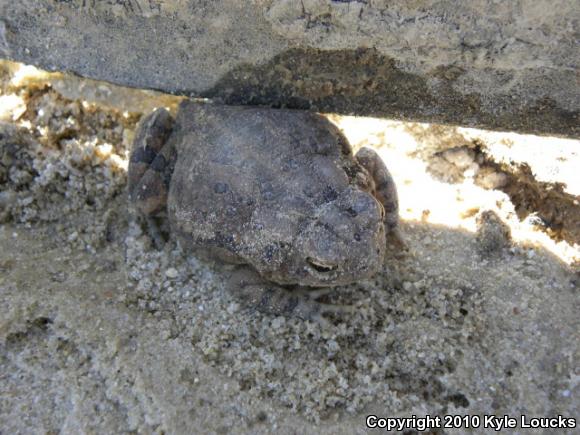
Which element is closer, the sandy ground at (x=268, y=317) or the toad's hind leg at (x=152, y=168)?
the sandy ground at (x=268, y=317)

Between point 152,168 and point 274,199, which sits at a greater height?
point 152,168

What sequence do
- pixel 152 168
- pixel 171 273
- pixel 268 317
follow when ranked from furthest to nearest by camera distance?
pixel 152 168
pixel 171 273
pixel 268 317

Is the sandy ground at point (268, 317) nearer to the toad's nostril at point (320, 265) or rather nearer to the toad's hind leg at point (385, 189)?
the toad's hind leg at point (385, 189)

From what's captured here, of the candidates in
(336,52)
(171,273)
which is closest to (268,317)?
(171,273)

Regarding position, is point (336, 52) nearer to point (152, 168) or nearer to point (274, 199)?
point (274, 199)

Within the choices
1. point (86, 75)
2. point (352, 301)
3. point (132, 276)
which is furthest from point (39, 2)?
point (352, 301)

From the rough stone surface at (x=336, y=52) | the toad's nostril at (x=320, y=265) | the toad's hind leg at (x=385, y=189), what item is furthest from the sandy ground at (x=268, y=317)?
the rough stone surface at (x=336, y=52)

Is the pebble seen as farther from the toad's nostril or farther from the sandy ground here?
the toad's nostril

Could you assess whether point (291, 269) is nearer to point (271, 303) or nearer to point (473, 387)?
point (271, 303)
